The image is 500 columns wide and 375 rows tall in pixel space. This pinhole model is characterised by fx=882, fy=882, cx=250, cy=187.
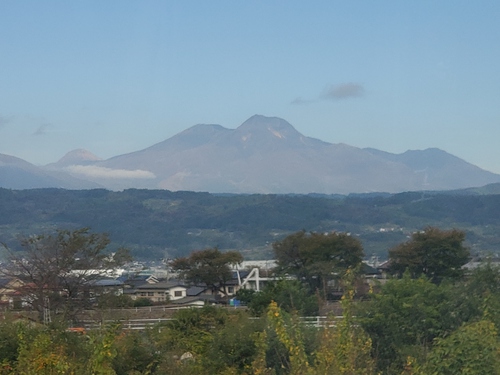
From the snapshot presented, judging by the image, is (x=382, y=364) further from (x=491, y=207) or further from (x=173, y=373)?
(x=491, y=207)

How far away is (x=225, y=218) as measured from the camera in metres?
129

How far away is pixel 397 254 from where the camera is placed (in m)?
34.1

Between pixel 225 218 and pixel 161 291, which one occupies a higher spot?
pixel 225 218

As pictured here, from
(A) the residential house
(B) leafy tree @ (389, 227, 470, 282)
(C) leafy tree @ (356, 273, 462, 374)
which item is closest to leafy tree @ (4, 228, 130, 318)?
(C) leafy tree @ (356, 273, 462, 374)

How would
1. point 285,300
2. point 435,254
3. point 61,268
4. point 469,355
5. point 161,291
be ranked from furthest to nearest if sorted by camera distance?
point 161,291, point 435,254, point 61,268, point 285,300, point 469,355

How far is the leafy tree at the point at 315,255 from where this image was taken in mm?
32125

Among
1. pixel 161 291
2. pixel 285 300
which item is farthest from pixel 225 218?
pixel 285 300

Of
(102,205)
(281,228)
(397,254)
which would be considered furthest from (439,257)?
(102,205)

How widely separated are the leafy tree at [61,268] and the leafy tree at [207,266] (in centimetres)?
1275

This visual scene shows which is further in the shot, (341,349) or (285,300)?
(285,300)

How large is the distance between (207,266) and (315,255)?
476 centimetres

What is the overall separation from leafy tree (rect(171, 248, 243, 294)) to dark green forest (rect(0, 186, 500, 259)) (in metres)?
59.6

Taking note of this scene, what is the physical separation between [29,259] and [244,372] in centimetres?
1137

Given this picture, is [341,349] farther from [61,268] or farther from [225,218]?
[225,218]
